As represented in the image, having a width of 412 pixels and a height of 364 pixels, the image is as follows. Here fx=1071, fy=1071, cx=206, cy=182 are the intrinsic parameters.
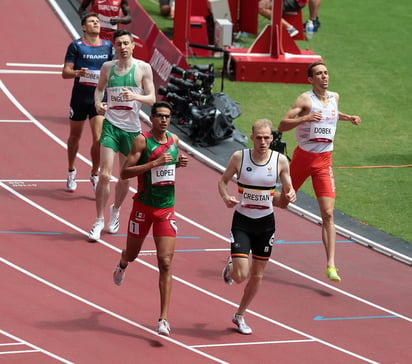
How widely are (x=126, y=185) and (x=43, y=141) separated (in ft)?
14.5

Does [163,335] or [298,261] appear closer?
[163,335]

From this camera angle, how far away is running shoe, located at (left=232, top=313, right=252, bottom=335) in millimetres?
11523

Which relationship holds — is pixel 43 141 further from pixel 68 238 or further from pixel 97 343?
pixel 97 343

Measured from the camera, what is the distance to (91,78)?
15.1m

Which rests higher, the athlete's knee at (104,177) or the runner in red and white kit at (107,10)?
the runner in red and white kit at (107,10)

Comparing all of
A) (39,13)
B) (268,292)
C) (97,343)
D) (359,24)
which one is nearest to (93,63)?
(268,292)

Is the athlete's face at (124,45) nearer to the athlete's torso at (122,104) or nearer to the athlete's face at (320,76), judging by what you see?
the athlete's torso at (122,104)

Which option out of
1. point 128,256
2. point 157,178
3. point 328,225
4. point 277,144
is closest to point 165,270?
point 128,256

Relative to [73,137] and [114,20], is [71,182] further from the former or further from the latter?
[114,20]

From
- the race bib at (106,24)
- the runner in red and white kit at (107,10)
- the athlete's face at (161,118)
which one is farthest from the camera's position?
the race bib at (106,24)

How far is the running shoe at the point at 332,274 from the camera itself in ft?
41.5

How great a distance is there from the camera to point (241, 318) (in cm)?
1152

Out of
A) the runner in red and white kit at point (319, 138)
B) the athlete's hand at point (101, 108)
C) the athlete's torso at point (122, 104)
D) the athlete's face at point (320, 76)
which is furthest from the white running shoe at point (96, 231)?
the athlete's face at point (320, 76)

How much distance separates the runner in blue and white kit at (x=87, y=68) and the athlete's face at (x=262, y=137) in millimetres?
4362
